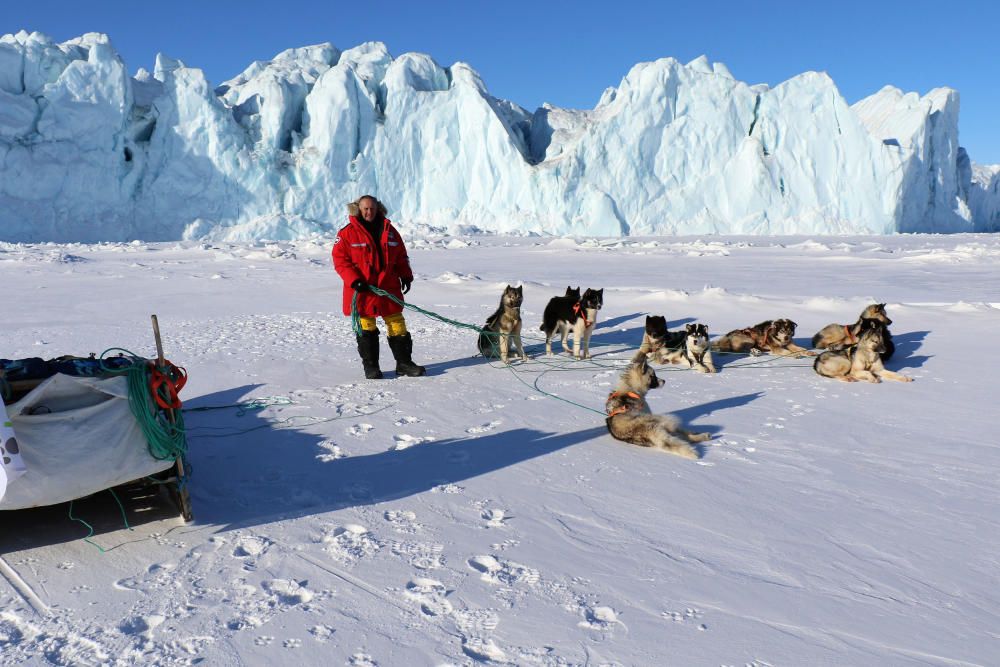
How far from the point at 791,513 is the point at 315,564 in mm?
1932

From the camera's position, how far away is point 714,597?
225 cm

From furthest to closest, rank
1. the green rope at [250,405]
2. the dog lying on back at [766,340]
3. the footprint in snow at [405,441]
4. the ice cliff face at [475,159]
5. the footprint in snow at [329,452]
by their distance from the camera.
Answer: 1. the ice cliff face at [475,159]
2. the dog lying on back at [766,340]
3. the green rope at [250,405]
4. the footprint in snow at [405,441]
5. the footprint in snow at [329,452]

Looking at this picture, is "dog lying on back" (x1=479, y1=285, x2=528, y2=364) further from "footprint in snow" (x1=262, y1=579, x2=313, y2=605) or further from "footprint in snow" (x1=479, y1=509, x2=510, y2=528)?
"footprint in snow" (x1=262, y1=579, x2=313, y2=605)

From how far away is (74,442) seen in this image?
2.37 m

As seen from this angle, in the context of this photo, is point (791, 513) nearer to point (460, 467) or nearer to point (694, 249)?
point (460, 467)

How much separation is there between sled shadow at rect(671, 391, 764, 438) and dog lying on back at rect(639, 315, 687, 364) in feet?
3.44

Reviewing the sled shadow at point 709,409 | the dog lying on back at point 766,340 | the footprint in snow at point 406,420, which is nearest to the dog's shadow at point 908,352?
the dog lying on back at point 766,340

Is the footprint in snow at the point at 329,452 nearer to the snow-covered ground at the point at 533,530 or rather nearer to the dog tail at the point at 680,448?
the snow-covered ground at the point at 533,530

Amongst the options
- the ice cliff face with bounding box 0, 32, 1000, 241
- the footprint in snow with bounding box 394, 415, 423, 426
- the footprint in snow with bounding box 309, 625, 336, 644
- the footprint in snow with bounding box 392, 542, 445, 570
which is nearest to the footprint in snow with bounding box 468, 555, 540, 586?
the footprint in snow with bounding box 392, 542, 445, 570

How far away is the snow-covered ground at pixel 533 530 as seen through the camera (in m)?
2.02

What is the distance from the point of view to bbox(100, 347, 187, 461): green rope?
2498mm

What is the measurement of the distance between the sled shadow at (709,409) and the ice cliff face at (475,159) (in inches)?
955

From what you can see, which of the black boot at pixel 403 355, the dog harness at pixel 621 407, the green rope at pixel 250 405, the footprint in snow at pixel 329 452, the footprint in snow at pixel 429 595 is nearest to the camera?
the footprint in snow at pixel 429 595

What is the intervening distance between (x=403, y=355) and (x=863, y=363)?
11.5 feet
